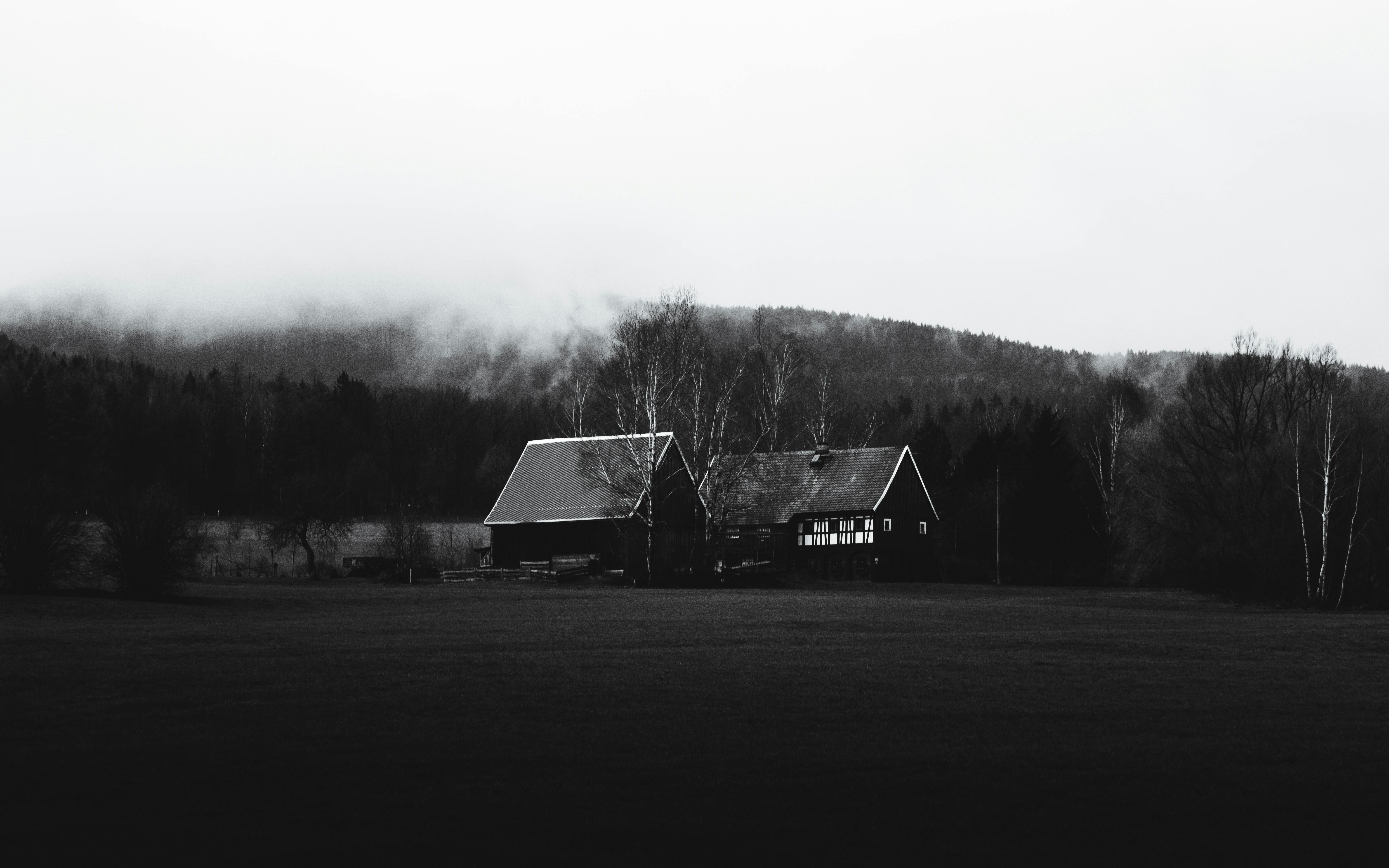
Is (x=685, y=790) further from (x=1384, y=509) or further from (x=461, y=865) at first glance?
(x=1384, y=509)

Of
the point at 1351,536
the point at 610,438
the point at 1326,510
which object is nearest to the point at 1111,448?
the point at 1351,536

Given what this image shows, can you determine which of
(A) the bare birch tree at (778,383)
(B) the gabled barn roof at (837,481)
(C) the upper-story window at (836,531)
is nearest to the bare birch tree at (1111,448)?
(B) the gabled barn roof at (837,481)

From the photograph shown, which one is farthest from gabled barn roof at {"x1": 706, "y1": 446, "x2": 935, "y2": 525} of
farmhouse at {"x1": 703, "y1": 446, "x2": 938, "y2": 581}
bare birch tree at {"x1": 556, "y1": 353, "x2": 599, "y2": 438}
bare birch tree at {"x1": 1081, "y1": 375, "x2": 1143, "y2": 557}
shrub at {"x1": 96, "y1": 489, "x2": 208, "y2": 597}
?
shrub at {"x1": 96, "y1": 489, "x2": 208, "y2": 597}

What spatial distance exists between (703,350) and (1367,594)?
88.6 ft

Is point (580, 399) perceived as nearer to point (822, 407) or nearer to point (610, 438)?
point (610, 438)

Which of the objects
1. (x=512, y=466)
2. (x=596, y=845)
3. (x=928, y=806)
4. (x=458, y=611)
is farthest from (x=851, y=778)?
(x=512, y=466)

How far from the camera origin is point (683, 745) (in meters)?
12.4

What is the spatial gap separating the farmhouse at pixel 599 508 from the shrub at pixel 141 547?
17.1 m

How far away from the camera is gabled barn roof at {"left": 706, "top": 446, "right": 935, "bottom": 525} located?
6506cm

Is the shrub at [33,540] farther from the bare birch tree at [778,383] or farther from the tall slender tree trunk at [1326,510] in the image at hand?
the tall slender tree trunk at [1326,510]

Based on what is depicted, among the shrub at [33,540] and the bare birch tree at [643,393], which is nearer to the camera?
the shrub at [33,540]

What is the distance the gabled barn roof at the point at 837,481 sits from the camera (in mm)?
65062

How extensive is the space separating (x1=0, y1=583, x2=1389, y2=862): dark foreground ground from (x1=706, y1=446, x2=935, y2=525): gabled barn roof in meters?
39.4

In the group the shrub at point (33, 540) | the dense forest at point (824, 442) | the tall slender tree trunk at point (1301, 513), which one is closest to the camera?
the shrub at point (33, 540)
